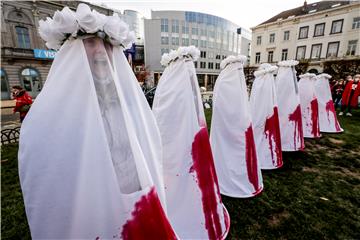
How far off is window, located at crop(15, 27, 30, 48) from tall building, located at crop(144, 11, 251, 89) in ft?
73.5

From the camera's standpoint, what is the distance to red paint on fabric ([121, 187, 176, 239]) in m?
1.20

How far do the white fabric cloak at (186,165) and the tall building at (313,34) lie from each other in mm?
27363

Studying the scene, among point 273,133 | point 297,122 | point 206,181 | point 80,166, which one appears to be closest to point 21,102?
point 80,166

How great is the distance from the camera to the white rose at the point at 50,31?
3.80ft

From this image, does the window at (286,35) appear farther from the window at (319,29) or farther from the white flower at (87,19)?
the white flower at (87,19)

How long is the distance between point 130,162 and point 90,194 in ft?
1.01

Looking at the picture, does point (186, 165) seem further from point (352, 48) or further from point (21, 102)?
point (352, 48)

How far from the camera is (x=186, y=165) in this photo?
2.22 meters

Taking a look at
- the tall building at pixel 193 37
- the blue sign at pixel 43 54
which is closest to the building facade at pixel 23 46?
the blue sign at pixel 43 54

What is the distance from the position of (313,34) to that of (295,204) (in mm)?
32358

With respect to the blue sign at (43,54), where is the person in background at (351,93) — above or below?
below

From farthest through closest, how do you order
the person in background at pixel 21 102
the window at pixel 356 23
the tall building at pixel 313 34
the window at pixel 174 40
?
the window at pixel 174 40
the tall building at pixel 313 34
the window at pixel 356 23
the person in background at pixel 21 102

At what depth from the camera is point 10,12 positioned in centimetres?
1814

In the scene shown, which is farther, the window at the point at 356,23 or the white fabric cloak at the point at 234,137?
the window at the point at 356,23
